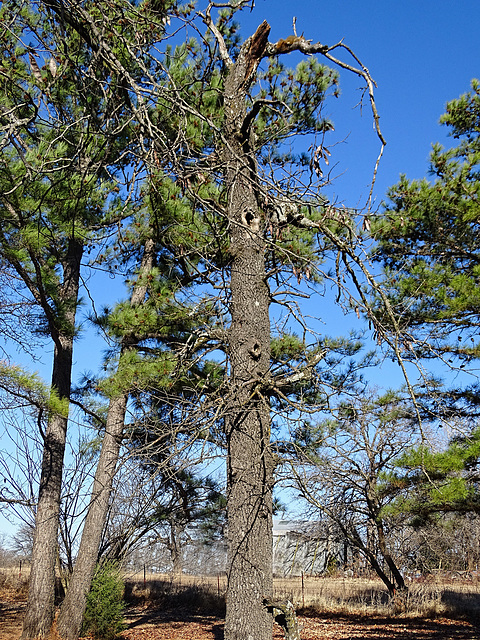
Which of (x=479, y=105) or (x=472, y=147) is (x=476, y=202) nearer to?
(x=472, y=147)

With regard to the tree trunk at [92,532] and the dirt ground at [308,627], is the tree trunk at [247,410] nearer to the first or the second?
the tree trunk at [92,532]

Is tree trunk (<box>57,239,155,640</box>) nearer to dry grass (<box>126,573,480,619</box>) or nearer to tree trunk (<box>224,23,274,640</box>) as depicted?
dry grass (<box>126,573,480,619</box>)

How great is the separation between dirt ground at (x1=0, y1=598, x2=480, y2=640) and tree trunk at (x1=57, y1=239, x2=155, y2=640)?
0.84 meters

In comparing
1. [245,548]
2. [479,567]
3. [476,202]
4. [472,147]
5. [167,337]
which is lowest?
[479,567]

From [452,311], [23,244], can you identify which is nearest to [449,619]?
[452,311]

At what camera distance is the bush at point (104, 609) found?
25.3 ft

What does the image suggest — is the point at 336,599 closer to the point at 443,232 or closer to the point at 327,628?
the point at 327,628

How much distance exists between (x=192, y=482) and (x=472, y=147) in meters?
8.67

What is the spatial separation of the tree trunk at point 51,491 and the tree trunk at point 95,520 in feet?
0.97

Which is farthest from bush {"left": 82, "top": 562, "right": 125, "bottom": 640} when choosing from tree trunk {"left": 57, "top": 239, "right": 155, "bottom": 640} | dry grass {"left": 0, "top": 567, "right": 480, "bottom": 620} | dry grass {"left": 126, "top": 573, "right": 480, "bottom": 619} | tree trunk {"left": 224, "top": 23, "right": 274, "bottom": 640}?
tree trunk {"left": 224, "top": 23, "right": 274, "bottom": 640}

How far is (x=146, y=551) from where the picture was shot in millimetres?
13469

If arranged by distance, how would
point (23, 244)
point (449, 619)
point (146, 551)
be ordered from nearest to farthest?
1. point (23, 244)
2. point (449, 619)
3. point (146, 551)

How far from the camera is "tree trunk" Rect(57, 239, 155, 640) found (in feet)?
25.4

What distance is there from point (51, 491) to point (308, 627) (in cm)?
531
